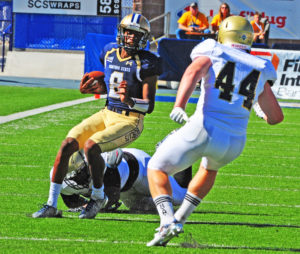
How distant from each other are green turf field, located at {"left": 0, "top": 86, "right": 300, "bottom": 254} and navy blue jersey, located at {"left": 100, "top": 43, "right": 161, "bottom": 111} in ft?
3.40

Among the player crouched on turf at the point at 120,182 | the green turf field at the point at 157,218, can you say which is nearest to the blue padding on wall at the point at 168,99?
the green turf field at the point at 157,218

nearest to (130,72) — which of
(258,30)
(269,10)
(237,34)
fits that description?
(237,34)

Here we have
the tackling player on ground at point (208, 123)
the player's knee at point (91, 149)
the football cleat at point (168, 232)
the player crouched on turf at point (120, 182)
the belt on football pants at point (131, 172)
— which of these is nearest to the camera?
the football cleat at point (168, 232)

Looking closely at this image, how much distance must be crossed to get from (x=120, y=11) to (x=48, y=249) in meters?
20.2

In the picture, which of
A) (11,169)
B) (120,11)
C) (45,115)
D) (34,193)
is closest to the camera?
(34,193)

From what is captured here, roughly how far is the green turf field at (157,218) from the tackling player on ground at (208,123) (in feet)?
1.09

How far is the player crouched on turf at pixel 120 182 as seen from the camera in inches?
246

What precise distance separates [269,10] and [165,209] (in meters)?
20.4

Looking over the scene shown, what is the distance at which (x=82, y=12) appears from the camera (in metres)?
25.1

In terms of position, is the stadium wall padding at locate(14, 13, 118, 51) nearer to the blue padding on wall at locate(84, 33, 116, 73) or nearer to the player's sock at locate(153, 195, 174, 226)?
the blue padding on wall at locate(84, 33, 116, 73)

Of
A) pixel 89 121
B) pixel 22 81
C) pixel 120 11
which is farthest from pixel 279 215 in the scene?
pixel 120 11

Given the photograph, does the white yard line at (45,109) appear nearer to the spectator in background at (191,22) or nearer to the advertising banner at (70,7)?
the spectator in background at (191,22)

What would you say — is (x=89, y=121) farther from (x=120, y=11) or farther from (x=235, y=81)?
(x=120, y=11)

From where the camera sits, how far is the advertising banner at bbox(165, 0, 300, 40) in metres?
24.1
